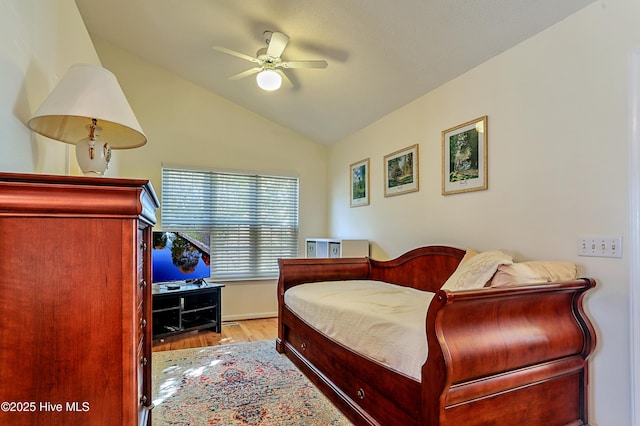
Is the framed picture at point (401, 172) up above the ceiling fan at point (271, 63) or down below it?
below

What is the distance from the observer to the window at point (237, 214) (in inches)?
169

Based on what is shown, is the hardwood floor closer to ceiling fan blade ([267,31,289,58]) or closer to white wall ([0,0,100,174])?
white wall ([0,0,100,174])

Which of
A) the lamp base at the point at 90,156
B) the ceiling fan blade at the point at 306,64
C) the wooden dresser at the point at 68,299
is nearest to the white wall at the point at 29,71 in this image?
the lamp base at the point at 90,156

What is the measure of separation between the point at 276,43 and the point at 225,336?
2956 mm

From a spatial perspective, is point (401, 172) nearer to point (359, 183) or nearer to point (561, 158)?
point (359, 183)

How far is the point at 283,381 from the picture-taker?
2.56 m

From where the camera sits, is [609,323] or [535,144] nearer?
[609,323]

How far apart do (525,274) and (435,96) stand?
180 centimetres

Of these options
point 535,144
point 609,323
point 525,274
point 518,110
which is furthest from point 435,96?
point 609,323

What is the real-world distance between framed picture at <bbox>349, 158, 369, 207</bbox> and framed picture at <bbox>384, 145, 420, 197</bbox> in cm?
39

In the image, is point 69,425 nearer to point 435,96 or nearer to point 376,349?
point 376,349

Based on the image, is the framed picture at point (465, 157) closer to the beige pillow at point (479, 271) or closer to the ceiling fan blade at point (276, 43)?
the beige pillow at point (479, 271)

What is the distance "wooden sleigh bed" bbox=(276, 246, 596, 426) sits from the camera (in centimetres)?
Answer: 134

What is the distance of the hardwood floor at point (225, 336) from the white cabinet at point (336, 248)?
1.08 metres
